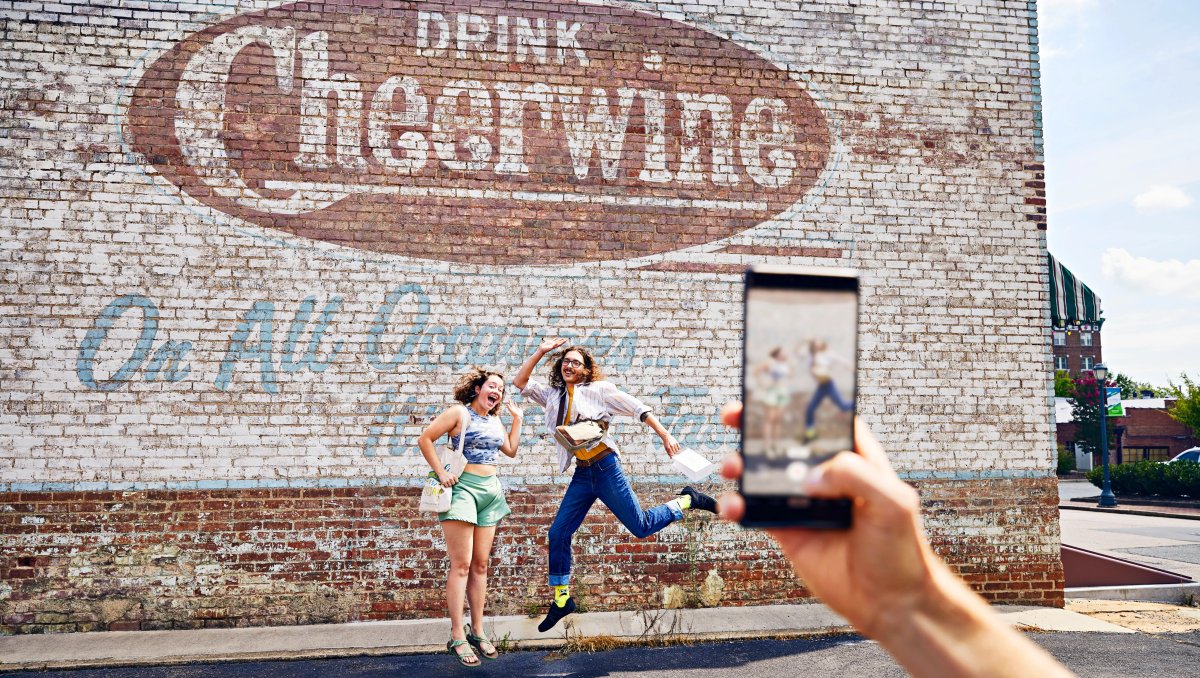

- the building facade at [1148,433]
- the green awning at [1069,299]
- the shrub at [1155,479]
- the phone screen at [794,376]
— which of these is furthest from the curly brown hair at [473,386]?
the building facade at [1148,433]

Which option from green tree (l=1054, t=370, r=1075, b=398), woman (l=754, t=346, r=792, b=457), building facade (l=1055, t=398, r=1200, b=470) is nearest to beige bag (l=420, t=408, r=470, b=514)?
woman (l=754, t=346, r=792, b=457)

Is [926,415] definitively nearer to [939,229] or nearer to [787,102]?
[939,229]

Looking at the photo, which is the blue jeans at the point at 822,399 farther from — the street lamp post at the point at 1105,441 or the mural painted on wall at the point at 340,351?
the street lamp post at the point at 1105,441

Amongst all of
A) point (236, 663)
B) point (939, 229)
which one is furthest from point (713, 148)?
point (236, 663)

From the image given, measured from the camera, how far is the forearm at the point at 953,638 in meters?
1.06

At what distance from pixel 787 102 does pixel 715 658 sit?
5.17m

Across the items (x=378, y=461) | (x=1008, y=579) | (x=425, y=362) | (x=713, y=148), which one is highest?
(x=713, y=148)

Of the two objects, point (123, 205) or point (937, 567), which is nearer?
point (937, 567)

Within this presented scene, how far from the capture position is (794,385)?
126 cm

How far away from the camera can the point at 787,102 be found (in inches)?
318

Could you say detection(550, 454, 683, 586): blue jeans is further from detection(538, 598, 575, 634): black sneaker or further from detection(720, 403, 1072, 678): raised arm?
detection(720, 403, 1072, 678): raised arm

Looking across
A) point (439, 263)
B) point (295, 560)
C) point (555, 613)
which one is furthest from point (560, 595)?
point (439, 263)

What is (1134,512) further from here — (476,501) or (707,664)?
(476,501)

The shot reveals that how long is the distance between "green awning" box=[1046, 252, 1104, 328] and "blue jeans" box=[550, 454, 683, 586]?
556 centimetres
